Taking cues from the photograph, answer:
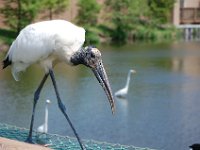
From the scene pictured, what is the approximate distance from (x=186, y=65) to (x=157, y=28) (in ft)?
63.0

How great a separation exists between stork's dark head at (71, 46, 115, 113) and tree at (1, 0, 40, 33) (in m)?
27.2

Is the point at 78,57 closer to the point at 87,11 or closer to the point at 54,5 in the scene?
the point at 54,5

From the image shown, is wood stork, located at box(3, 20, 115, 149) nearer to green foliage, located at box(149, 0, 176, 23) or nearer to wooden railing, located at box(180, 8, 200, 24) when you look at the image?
Answer: green foliage, located at box(149, 0, 176, 23)

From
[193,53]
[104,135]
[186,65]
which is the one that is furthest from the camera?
[193,53]

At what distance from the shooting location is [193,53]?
31422 millimetres

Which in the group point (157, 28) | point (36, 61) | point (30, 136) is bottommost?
point (157, 28)

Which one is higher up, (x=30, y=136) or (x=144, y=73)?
(x=30, y=136)

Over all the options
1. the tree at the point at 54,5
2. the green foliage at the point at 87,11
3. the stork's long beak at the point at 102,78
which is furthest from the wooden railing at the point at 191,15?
the stork's long beak at the point at 102,78

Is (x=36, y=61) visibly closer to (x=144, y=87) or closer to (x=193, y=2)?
(x=144, y=87)

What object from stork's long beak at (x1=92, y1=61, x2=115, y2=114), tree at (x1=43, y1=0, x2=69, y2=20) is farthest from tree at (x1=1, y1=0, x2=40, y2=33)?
stork's long beak at (x1=92, y1=61, x2=115, y2=114)

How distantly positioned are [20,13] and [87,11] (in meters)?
6.47

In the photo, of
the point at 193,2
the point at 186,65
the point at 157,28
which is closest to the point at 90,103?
the point at 186,65

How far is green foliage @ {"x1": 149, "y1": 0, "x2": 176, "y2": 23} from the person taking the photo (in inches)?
1743

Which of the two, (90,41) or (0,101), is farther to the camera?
(90,41)
